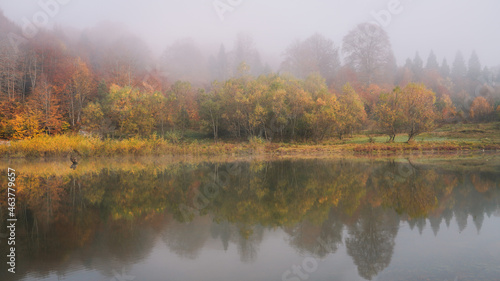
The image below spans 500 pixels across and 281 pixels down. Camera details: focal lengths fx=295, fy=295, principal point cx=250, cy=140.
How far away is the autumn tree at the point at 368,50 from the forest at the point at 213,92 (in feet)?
0.69

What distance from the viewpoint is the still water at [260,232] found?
16.6 ft

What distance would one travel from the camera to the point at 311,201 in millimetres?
9648

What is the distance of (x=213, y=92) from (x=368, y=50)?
A: 123 feet

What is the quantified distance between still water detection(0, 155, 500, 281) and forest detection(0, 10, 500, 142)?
22.9 meters

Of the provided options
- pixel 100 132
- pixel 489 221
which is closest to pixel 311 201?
pixel 489 221

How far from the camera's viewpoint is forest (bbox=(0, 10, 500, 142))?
35.8 m

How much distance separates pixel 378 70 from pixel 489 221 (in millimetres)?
59928

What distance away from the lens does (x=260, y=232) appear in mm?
6922

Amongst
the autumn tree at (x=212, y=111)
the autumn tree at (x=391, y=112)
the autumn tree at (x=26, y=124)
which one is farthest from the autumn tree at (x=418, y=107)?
the autumn tree at (x=26, y=124)

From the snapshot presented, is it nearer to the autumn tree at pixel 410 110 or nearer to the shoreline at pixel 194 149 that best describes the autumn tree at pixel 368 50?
the autumn tree at pixel 410 110

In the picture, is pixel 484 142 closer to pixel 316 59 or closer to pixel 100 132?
pixel 316 59

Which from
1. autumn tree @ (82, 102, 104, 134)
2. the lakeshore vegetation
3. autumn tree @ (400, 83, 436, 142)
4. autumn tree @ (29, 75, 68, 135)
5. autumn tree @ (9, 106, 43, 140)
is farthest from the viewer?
autumn tree @ (82, 102, 104, 134)

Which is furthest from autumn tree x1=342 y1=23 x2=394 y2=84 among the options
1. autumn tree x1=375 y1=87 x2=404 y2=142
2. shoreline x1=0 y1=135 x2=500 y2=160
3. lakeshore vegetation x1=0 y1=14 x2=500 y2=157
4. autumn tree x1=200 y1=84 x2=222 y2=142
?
autumn tree x1=200 y1=84 x2=222 y2=142

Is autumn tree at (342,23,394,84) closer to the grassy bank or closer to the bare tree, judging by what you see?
the bare tree
